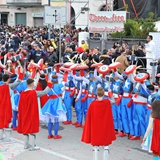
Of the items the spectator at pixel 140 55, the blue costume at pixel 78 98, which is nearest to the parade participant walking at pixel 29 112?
the blue costume at pixel 78 98

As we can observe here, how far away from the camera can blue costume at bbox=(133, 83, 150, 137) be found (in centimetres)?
893

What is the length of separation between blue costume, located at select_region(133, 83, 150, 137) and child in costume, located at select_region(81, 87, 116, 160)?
181cm

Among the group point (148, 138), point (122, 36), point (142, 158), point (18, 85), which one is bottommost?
point (142, 158)

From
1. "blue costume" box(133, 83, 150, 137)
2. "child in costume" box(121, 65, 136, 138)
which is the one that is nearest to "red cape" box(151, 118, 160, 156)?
"blue costume" box(133, 83, 150, 137)

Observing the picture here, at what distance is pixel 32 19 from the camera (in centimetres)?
4872

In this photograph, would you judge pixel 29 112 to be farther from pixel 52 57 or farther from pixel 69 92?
pixel 52 57

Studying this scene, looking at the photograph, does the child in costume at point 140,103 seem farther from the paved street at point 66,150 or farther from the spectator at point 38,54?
the spectator at point 38,54

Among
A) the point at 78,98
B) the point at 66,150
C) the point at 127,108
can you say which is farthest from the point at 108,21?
the point at 66,150

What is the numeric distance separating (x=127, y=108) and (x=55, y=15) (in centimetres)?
756

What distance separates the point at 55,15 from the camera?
51.7 feet

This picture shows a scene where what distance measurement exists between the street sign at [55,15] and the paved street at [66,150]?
7045 mm

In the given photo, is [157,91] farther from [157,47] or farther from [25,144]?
[157,47]

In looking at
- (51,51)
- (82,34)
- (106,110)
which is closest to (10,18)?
(82,34)

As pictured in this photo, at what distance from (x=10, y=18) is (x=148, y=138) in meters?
45.5
